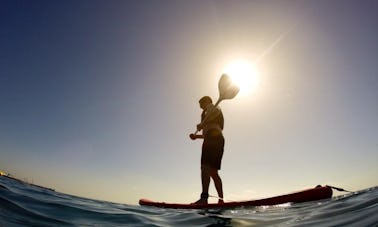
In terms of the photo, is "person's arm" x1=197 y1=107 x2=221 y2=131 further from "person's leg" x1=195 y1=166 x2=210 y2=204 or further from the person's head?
"person's leg" x1=195 y1=166 x2=210 y2=204

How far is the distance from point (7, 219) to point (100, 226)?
3.72 ft

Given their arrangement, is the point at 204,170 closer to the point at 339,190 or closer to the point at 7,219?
the point at 339,190

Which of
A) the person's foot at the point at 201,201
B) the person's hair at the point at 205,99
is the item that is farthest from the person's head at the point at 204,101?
the person's foot at the point at 201,201

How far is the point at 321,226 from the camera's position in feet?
10.6

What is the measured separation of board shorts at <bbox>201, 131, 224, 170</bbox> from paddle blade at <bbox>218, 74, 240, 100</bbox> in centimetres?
117

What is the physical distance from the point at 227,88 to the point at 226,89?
56 mm

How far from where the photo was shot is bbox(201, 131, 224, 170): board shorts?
8.27 m

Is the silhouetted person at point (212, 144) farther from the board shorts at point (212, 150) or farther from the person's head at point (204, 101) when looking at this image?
the person's head at point (204, 101)

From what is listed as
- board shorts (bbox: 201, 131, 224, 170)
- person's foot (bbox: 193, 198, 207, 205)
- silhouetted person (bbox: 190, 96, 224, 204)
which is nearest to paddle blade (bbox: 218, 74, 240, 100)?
silhouetted person (bbox: 190, 96, 224, 204)

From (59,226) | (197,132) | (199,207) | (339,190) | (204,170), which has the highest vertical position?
(197,132)

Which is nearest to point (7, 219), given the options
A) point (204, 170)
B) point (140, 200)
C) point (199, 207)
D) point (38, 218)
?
point (38, 218)

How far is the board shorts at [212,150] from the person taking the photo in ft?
27.1

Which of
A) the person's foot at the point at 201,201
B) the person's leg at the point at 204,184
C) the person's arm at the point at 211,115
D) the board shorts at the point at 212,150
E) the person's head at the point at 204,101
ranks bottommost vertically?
the person's foot at the point at 201,201

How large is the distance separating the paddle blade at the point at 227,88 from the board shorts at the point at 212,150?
1.17m
